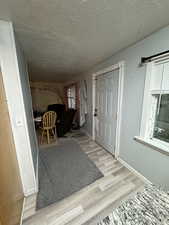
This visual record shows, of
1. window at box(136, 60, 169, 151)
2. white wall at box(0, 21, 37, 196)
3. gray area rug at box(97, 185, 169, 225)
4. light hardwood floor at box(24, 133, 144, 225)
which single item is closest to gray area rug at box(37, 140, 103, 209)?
light hardwood floor at box(24, 133, 144, 225)

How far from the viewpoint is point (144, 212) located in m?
0.80

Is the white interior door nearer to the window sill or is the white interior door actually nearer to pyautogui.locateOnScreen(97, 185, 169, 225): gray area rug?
the window sill

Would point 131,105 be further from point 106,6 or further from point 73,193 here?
point 73,193

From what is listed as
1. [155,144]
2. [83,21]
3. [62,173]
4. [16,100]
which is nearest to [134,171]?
[155,144]

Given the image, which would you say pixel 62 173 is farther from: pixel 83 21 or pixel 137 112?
pixel 83 21

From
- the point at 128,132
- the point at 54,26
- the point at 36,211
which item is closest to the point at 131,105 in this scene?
the point at 128,132

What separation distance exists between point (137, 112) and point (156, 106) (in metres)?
0.28

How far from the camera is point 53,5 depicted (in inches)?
34.8

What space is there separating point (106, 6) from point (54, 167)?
2523 mm

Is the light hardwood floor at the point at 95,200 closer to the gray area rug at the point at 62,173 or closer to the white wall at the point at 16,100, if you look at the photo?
Result: the gray area rug at the point at 62,173

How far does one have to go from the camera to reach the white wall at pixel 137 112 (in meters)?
1.35

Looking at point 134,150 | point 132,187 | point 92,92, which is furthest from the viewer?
point 92,92

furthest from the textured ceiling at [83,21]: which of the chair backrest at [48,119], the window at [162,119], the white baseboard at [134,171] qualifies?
the white baseboard at [134,171]

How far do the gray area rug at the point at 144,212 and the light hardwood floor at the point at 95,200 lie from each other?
530mm
